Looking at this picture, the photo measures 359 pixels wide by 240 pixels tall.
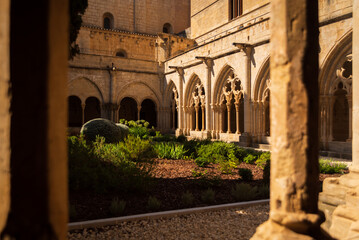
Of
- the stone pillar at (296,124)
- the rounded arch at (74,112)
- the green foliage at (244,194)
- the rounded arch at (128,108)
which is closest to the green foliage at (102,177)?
the green foliage at (244,194)

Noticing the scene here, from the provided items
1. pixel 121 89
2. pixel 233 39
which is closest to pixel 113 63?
pixel 121 89

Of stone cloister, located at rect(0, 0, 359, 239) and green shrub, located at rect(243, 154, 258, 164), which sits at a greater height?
stone cloister, located at rect(0, 0, 359, 239)

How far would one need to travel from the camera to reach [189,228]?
340cm

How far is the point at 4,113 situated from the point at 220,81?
12.4 m

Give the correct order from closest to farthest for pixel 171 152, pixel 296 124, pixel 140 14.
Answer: pixel 296 124
pixel 171 152
pixel 140 14

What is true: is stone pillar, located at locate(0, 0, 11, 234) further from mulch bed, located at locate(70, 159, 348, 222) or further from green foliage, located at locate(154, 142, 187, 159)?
green foliage, located at locate(154, 142, 187, 159)

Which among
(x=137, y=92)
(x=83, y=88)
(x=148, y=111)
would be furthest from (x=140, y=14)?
(x=83, y=88)

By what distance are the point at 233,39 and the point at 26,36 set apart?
1169cm

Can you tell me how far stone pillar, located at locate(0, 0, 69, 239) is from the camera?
45.4 inches

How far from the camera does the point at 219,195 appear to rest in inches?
186

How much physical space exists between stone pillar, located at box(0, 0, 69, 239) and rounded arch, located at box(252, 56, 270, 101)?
10208 mm

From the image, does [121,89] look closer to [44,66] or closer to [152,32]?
[152,32]

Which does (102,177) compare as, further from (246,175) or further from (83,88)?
(83,88)

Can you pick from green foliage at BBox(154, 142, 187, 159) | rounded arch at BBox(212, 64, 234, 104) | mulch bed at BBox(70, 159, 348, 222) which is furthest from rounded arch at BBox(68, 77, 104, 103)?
mulch bed at BBox(70, 159, 348, 222)
